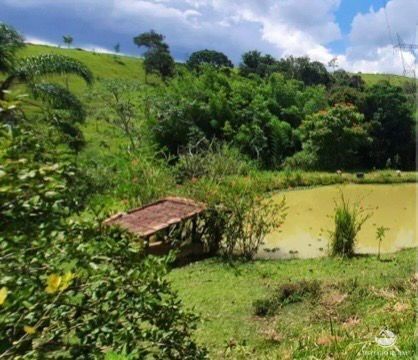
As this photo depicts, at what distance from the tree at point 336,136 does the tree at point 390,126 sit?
3.84 feet

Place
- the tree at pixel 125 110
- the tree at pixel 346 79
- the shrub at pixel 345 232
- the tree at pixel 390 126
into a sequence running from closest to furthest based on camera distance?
the shrub at pixel 345 232 < the tree at pixel 125 110 < the tree at pixel 390 126 < the tree at pixel 346 79

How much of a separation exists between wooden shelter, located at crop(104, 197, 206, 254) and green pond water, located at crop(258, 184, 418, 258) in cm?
148

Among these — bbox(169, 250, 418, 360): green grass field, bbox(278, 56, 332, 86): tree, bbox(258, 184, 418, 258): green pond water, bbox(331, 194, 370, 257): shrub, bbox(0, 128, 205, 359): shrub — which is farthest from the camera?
bbox(278, 56, 332, 86): tree

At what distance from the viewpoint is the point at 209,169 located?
10359mm

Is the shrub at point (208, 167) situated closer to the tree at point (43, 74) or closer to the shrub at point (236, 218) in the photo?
the shrub at point (236, 218)

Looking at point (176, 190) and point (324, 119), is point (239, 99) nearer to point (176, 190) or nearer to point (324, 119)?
point (324, 119)

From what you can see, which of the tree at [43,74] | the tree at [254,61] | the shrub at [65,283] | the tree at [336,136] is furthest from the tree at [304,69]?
the shrub at [65,283]

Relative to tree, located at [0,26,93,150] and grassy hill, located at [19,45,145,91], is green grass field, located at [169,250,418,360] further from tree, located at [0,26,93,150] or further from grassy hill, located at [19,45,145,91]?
grassy hill, located at [19,45,145,91]


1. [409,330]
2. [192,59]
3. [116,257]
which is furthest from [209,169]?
[192,59]

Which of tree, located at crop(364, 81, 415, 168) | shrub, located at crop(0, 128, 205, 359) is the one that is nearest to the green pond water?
tree, located at crop(364, 81, 415, 168)

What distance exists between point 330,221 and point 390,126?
39.5ft

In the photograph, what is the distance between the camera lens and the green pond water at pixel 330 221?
982 centimetres

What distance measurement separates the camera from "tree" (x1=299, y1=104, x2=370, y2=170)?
20703 mm

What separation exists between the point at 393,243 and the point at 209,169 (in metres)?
3.92
